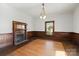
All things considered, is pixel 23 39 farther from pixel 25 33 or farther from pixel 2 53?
pixel 2 53

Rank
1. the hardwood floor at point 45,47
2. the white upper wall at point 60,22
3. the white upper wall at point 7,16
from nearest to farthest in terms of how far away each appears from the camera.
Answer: the white upper wall at point 7,16
the white upper wall at point 60,22
the hardwood floor at point 45,47

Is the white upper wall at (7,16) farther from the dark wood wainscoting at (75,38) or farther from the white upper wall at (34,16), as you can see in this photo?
the dark wood wainscoting at (75,38)

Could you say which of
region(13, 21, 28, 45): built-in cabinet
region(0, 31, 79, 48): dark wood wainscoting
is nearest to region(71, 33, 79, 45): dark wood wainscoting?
region(0, 31, 79, 48): dark wood wainscoting

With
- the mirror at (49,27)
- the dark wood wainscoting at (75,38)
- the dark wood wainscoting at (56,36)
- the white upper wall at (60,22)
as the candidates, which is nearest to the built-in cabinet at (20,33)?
the dark wood wainscoting at (56,36)

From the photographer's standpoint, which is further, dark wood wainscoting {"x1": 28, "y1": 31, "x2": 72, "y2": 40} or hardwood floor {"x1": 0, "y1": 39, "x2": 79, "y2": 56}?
hardwood floor {"x1": 0, "y1": 39, "x2": 79, "y2": 56}

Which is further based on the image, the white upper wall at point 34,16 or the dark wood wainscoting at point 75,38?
the dark wood wainscoting at point 75,38

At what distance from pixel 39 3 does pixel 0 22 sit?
0.61 meters

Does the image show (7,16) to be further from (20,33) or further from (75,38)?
(75,38)

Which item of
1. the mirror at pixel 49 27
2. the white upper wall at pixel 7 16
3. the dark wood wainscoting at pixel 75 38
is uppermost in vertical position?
the white upper wall at pixel 7 16

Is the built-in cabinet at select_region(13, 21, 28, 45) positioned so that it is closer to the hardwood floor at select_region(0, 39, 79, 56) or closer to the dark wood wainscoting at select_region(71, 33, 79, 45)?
the hardwood floor at select_region(0, 39, 79, 56)

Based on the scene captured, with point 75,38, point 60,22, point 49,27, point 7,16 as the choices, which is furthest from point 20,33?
point 75,38

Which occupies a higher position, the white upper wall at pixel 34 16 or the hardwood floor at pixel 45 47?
the white upper wall at pixel 34 16

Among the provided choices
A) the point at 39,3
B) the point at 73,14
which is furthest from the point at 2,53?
the point at 73,14

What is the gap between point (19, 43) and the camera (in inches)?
64.0
